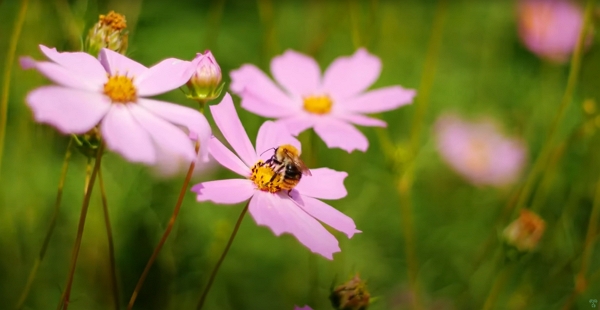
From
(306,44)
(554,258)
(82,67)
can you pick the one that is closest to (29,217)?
(82,67)

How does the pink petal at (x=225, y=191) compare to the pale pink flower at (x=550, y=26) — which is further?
the pale pink flower at (x=550, y=26)

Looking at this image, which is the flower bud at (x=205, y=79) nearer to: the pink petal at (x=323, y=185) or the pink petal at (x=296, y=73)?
the pink petal at (x=323, y=185)

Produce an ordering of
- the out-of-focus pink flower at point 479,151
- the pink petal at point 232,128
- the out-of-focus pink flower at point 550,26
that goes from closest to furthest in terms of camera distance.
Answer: the pink petal at point 232,128
the out-of-focus pink flower at point 479,151
the out-of-focus pink flower at point 550,26

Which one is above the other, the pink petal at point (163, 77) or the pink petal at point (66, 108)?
the pink petal at point (163, 77)

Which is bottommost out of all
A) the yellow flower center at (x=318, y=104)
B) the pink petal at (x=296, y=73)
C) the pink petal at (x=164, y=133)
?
the pink petal at (x=164, y=133)

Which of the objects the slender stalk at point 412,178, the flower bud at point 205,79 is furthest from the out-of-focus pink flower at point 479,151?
the flower bud at point 205,79

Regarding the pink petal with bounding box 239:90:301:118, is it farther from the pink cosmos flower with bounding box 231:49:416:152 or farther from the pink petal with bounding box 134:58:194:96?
the pink petal with bounding box 134:58:194:96

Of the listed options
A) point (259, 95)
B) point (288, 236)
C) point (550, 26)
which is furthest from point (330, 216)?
point (550, 26)

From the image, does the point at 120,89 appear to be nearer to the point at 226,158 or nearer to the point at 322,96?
the point at 226,158
